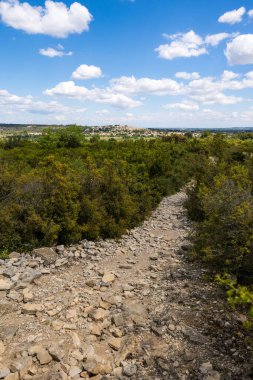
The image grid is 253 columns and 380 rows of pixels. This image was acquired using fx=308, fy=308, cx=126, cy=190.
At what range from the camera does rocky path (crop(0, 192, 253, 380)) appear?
489cm

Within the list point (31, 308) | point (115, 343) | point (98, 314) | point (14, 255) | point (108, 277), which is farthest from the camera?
point (14, 255)

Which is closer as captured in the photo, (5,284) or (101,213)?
(5,284)

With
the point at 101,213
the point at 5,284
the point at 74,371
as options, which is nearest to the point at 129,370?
the point at 74,371

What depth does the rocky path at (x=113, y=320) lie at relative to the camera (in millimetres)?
4891

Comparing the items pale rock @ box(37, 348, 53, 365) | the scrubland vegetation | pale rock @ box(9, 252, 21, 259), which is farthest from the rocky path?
the scrubland vegetation

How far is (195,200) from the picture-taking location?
14508 millimetres

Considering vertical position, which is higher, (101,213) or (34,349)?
(101,213)

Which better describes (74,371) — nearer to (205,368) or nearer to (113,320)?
(113,320)

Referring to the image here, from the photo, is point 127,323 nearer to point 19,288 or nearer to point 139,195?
point 19,288

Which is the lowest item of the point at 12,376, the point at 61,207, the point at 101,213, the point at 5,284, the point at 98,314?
the point at 12,376

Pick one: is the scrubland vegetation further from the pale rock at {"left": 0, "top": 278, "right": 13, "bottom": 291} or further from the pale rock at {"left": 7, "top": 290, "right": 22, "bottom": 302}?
the pale rock at {"left": 7, "top": 290, "right": 22, "bottom": 302}

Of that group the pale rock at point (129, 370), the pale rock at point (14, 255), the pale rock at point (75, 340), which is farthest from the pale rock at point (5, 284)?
the pale rock at point (129, 370)

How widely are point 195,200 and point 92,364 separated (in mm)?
10521

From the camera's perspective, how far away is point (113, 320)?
6.14m
